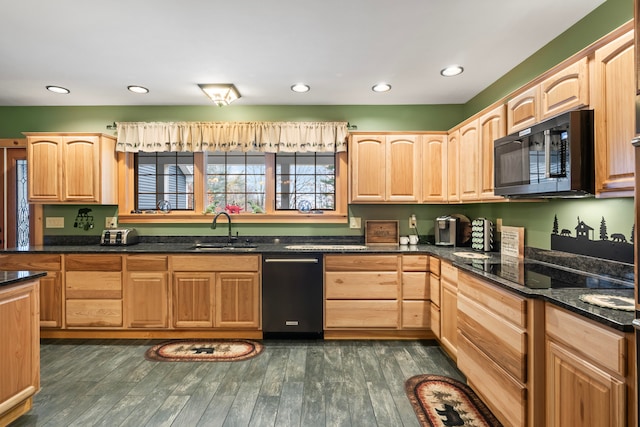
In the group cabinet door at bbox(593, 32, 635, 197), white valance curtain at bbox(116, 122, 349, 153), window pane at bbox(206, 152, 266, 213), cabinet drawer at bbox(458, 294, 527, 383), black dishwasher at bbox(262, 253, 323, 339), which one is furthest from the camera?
window pane at bbox(206, 152, 266, 213)

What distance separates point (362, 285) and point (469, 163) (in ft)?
4.89

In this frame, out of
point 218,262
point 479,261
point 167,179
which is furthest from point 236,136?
point 479,261

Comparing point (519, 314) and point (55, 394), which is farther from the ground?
point (519, 314)

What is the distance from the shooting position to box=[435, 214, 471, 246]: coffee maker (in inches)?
140

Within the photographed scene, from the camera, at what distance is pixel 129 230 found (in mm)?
3689

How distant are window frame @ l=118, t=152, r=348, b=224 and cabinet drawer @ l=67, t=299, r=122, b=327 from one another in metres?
0.98

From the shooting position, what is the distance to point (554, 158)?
1840 mm

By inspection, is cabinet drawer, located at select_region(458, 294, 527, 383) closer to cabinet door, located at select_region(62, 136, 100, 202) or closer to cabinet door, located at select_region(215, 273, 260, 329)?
cabinet door, located at select_region(215, 273, 260, 329)

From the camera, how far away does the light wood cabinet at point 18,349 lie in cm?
186

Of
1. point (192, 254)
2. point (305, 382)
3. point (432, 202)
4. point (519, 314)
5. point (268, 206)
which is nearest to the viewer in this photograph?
point (519, 314)

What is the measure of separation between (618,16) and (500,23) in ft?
1.98

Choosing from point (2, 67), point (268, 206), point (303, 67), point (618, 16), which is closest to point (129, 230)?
point (268, 206)

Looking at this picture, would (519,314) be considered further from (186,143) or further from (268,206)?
(186,143)

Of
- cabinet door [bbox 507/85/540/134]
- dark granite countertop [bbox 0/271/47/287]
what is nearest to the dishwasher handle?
dark granite countertop [bbox 0/271/47/287]
